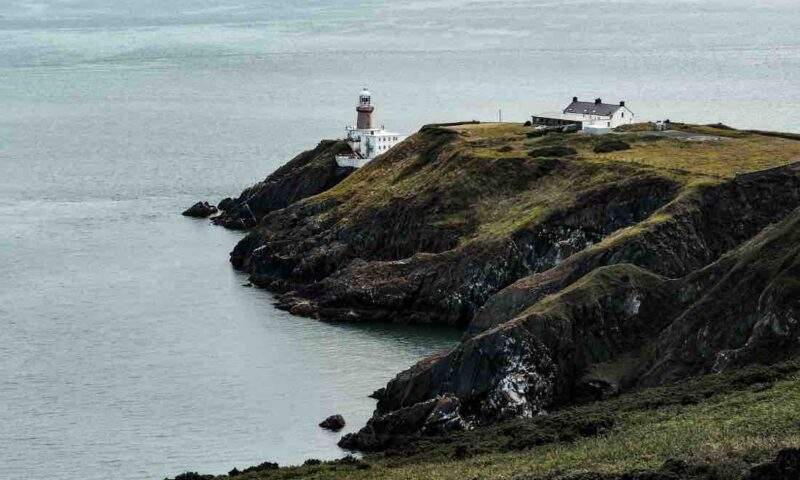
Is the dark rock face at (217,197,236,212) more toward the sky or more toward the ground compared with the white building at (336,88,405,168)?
more toward the ground

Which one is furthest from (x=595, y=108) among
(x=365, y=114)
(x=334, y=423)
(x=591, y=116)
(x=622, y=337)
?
(x=334, y=423)

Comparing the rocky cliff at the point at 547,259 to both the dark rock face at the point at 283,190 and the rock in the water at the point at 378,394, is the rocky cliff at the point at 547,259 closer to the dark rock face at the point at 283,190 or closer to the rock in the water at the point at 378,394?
the rock in the water at the point at 378,394

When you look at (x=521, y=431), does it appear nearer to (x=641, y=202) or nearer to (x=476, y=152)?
(x=641, y=202)

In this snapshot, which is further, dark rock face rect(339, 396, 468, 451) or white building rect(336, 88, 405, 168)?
white building rect(336, 88, 405, 168)

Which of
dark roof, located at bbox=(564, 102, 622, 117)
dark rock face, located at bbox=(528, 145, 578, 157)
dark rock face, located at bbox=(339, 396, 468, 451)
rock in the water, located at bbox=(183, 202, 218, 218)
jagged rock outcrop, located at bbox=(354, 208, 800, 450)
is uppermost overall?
dark roof, located at bbox=(564, 102, 622, 117)

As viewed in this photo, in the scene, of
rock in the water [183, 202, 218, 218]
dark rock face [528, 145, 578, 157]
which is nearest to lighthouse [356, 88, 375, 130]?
rock in the water [183, 202, 218, 218]

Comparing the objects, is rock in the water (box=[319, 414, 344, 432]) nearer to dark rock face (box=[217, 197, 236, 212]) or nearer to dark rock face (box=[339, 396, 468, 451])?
dark rock face (box=[339, 396, 468, 451])

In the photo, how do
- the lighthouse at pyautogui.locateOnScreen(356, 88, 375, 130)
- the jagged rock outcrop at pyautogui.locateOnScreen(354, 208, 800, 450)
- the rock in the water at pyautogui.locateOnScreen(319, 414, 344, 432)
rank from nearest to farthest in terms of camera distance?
the jagged rock outcrop at pyautogui.locateOnScreen(354, 208, 800, 450) < the rock in the water at pyautogui.locateOnScreen(319, 414, 344, 432) < the lighthouse at pyautogui.locateOnScreen(356, 88, 375, 130)
